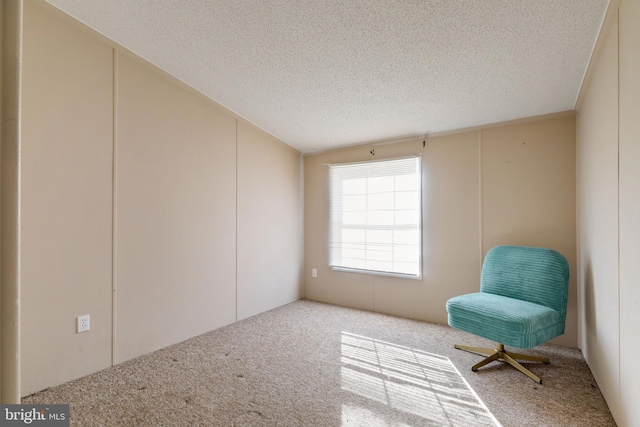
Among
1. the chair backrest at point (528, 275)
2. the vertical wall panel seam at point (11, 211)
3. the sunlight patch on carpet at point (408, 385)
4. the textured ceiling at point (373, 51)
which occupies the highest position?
the textured ceiling at point (373, 51)

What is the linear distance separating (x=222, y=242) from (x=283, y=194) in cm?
121

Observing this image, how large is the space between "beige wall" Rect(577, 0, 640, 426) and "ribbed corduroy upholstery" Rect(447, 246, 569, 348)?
210 millimetres

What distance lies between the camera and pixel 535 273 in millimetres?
2646

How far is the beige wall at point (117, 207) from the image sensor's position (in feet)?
6.91

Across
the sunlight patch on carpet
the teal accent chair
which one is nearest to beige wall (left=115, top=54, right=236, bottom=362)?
the sunlight patch on carpet

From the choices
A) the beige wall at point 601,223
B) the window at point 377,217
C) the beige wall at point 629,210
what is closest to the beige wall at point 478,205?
the window at point 377,217

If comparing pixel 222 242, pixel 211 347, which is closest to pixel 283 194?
pixel 222 242

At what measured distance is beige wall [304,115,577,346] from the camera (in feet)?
9.52

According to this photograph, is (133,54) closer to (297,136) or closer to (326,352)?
(297,136)

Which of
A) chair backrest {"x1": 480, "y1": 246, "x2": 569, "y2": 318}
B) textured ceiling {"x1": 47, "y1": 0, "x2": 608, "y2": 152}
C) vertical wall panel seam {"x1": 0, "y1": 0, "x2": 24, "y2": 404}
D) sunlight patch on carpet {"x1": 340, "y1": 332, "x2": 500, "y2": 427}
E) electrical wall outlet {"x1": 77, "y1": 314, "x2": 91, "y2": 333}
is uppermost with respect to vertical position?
textured ceiling {"x1": 47, "y1": 0, "x2": 608, "y2": 152}

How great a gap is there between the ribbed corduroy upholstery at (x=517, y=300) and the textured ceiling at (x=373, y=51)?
55.4 inches

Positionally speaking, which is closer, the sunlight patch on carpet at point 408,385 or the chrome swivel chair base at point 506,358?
the sunlight patch on carpet at point 408,385

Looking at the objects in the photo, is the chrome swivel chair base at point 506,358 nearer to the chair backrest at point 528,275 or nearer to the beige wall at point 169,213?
the chair backrest at point 528,275

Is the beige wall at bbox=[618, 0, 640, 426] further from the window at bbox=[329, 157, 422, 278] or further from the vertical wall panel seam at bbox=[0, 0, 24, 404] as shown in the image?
the vertical wall panel seam at bbox=[0, 0, 24, 404]
